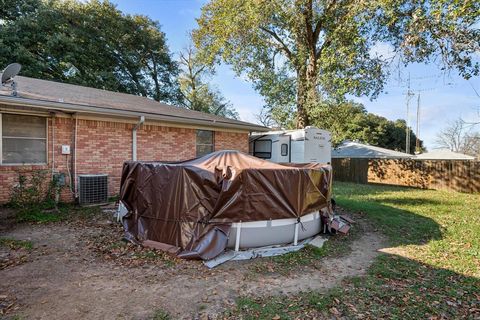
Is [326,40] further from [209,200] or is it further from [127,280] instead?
[127,280]

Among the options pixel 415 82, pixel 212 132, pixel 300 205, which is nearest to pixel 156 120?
pixel 212 132

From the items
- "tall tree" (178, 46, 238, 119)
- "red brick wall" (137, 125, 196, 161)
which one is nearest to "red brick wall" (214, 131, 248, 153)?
"red brick wall" (137, 125, 196, 161)

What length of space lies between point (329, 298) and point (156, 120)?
7.23m

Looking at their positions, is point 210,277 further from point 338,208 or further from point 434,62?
point 434,62

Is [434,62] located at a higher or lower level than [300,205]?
higher

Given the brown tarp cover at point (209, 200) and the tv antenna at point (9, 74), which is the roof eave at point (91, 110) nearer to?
the tv antenna at point (9, 74)

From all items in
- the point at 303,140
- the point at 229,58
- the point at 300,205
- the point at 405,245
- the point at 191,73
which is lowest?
the point at 405,245

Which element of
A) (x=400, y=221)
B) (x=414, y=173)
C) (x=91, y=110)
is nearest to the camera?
(x=400, y=221)

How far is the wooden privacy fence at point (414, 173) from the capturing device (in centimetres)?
1304

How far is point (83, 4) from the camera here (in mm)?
18484

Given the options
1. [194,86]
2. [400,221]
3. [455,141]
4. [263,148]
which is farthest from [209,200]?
[455,141]

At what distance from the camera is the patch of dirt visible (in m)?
2.93

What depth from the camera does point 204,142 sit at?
1055cm

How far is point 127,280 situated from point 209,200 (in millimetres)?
1562
